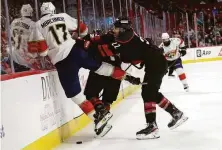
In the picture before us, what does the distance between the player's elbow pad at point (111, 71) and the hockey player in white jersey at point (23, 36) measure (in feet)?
1.97

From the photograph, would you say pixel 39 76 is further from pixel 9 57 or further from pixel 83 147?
pixel 83 147

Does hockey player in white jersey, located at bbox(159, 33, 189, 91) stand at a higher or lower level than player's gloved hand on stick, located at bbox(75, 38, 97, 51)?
lower

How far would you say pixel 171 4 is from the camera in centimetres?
1714

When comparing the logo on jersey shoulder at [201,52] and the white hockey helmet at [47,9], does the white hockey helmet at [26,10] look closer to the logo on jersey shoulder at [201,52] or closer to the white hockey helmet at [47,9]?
the white hockey helmet at [47,9]

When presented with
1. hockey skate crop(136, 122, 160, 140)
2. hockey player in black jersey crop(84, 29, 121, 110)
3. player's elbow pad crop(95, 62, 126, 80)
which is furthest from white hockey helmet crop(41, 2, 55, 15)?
hockey skate crop(136, 122, 160, 140)

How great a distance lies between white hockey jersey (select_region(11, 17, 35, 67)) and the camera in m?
3.85

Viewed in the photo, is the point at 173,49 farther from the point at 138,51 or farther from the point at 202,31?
the point at 202,31

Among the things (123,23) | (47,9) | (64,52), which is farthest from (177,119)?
(47,9)

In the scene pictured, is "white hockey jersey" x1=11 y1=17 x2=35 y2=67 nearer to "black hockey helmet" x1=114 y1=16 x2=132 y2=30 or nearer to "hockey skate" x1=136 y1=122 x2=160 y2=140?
"black hockey helmet" x1=114 y1=16 x2=132 y2=30

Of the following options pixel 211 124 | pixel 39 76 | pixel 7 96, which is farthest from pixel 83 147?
pixel 211 124

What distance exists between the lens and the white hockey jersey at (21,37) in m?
3.85

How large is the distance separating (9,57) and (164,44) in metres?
4.76

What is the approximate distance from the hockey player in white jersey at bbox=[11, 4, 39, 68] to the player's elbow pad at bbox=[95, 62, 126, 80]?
601 mm

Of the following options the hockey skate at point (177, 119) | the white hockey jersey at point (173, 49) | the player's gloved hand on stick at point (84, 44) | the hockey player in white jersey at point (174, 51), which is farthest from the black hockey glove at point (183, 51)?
the player's gloved hand on stick at point (84, 44)
